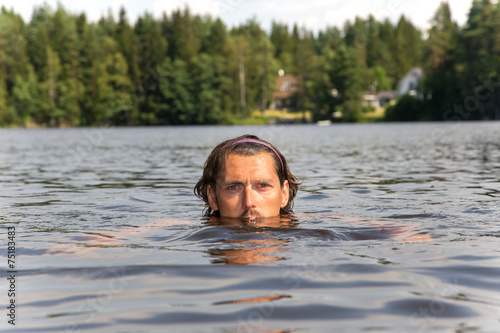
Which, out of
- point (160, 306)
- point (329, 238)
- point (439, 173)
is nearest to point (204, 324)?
point (160, 306)

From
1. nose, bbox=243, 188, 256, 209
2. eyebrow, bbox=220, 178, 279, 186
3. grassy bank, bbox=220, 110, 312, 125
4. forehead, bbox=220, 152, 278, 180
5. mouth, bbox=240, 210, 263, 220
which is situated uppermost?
grassy bank, bbox=220, 110, 312, 125

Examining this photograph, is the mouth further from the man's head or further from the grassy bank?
the grassy bank

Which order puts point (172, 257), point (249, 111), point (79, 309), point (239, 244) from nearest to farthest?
point (79, 309) → point (172, 257) → point (239, 244) → point (249, 111)

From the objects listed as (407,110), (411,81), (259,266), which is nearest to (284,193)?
(259,266)

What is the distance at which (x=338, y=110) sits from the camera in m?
86.4

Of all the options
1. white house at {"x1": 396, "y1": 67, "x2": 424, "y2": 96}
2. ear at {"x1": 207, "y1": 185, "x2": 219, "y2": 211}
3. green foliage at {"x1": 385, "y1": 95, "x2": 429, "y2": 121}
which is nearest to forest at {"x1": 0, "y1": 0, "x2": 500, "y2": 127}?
green foliage at {"x1": 385, "y1": 95, "x2": 429, "y2": 121}

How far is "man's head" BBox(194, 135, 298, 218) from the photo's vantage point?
5.61 m

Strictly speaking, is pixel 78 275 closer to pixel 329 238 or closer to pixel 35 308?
pixel 35 308

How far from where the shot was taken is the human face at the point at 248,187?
5602mm

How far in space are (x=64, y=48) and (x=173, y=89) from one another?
20548mm

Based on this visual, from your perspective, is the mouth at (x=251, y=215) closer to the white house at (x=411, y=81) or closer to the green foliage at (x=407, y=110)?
the green foliage at (x=407, y=110)

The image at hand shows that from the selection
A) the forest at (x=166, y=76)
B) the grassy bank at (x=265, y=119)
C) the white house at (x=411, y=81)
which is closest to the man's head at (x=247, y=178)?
the forest at (x=166, y=76)

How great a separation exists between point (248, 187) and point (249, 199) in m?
0.11

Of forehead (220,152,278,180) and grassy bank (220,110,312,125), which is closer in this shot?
forehead (220,152,278,180)
